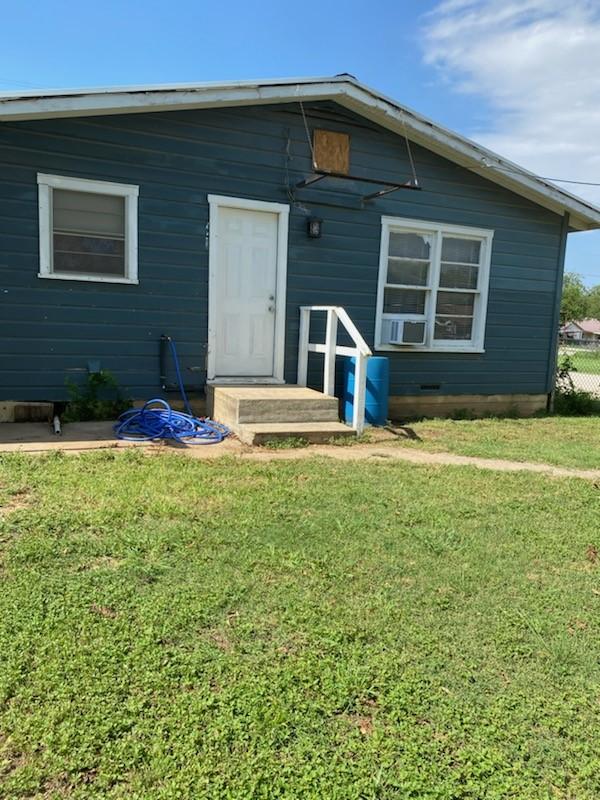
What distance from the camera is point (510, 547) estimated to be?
3408 millimetres

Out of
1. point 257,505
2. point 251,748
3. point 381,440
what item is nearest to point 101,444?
point 257,505

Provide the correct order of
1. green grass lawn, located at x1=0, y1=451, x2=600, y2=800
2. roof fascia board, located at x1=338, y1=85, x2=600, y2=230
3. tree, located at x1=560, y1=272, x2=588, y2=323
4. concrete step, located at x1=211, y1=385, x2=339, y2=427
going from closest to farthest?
green grass lawn, located at x1=0, y1=451, x2=600, y2=800 → concrete step, located at x1=211, y1=385, x2=339, y2=427 → roof fascia board, located at x1=338, y1=85, x2=600, y2=230 → tree, located at x1=560, y1=272, x2=588, y2=323

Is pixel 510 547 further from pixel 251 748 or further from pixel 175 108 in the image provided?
pixel 175 108

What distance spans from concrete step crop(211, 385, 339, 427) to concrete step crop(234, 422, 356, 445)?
2.9 inches

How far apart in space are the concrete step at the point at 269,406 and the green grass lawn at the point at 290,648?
193 cm

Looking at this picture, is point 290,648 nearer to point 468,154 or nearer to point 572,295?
point 468,154

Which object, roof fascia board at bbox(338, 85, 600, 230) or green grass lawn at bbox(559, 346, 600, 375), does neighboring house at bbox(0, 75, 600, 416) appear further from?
green grass lawn at bbox(559, 346, 600, 375)

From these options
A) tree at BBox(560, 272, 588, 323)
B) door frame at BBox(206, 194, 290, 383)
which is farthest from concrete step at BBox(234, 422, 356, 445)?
tree at BBox(560, 272, 588, 323)

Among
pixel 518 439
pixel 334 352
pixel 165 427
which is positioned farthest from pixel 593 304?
pixel 165 427

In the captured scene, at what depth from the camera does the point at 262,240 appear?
7090 millimetres

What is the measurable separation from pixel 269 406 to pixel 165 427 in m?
1.02

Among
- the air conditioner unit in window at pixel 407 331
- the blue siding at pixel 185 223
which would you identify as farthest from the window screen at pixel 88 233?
the air conditioner unit in window at pixel 407 331

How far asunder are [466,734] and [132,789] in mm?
1011

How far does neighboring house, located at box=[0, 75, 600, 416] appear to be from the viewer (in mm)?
6012
